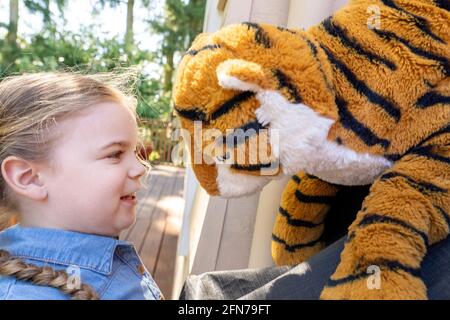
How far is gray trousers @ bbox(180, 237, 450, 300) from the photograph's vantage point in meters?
0.47

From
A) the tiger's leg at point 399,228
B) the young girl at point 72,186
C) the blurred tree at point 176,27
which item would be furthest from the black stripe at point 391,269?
the blurred tree at point 176,27

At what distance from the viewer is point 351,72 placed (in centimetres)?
49

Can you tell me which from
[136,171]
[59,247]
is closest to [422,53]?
[136,171]

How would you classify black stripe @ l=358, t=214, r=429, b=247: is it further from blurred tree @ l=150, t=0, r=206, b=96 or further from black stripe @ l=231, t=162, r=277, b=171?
blurred tree @ l=150, t=0, r=206, b=96

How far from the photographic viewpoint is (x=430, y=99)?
1.60 feet

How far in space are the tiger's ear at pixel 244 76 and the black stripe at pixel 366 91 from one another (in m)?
0.09

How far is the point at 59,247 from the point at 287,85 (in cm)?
45

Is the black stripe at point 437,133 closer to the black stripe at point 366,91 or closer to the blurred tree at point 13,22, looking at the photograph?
the black stripe at point 366,91

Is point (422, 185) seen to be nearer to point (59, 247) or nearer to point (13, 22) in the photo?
point (59, 247)

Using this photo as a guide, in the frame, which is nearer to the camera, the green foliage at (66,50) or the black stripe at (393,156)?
the black stripe at (393,156)

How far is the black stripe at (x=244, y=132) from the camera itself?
46 cm

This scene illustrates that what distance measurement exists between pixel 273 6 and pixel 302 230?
0.45 m
